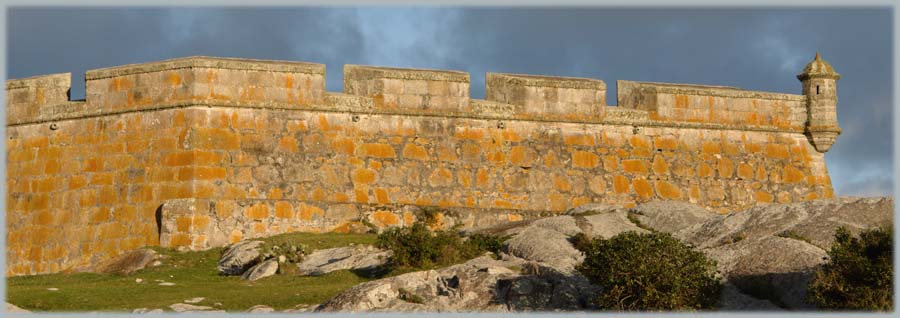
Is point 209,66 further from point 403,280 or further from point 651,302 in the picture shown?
point 651,302

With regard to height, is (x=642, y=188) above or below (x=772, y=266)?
above

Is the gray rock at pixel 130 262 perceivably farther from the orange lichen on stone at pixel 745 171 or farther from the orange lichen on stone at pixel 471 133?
the orange lichen on stone at pixel 745 171

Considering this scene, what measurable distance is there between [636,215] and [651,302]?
33.0 feet

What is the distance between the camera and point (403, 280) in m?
28.1

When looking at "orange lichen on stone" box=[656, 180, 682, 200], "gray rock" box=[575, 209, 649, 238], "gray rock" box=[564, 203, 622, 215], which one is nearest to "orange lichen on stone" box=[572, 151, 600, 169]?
"orange lichen on stone" box=[656, 180, 682, 200]

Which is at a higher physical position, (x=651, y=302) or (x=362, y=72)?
(x=362, y=72)

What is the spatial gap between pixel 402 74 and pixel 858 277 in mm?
16509

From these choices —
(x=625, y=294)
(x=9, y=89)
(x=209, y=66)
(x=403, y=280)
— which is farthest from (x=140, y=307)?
(x=9, y=89)

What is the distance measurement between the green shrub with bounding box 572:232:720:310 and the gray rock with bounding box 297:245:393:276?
6809mm

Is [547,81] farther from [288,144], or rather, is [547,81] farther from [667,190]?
[288,144]

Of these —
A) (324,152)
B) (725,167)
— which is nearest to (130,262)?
(324,152)

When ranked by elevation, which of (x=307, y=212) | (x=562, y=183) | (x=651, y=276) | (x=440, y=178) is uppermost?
(x=440, y=178)

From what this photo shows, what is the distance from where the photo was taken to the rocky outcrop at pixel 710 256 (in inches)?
1071

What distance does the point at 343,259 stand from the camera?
33844 mm
